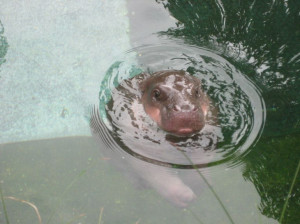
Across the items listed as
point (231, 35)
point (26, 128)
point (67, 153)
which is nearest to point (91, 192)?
point (67, 153)

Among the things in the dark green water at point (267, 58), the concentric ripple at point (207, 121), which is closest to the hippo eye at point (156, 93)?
the concentric ripple at point (207, 121)

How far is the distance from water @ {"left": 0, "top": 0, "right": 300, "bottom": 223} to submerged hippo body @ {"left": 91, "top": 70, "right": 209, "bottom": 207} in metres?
0.08

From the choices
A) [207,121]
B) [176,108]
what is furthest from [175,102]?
[207,121]

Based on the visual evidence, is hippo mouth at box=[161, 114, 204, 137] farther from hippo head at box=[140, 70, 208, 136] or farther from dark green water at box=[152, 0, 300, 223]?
dark green water at box=[152, 0, 300, 223]

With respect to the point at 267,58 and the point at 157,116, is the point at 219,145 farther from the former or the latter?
the point at 267,58

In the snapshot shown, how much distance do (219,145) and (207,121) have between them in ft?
0.91

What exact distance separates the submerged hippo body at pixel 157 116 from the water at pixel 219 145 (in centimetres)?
8

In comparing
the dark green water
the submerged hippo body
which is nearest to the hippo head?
the submerged hippo body

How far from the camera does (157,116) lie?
3.66 m

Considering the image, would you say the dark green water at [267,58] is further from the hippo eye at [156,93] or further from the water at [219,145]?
the hippo eye at [156,93]

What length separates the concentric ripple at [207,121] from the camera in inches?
135

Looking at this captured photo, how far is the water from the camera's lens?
3.05 m

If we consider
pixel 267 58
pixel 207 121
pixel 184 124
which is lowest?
pixel 207 121

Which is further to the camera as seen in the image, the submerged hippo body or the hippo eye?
the hippo eye
